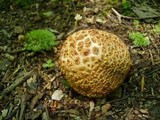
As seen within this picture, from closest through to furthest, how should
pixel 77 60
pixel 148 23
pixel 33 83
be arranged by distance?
pixel 77 60, pixel 33 83, pixel 148 23

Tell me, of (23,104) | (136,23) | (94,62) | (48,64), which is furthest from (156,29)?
(23,104)

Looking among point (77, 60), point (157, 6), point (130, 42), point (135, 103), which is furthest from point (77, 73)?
point (157, 6)

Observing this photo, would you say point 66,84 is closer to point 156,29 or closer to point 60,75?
point 60,75

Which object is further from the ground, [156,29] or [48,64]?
[156,29]

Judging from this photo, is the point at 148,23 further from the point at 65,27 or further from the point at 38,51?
the point at 38,51

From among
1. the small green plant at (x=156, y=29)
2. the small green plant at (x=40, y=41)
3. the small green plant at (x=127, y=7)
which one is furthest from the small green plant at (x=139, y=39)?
the small green plant at (x=40, y=41)

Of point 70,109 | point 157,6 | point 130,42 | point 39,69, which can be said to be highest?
point 157,6
